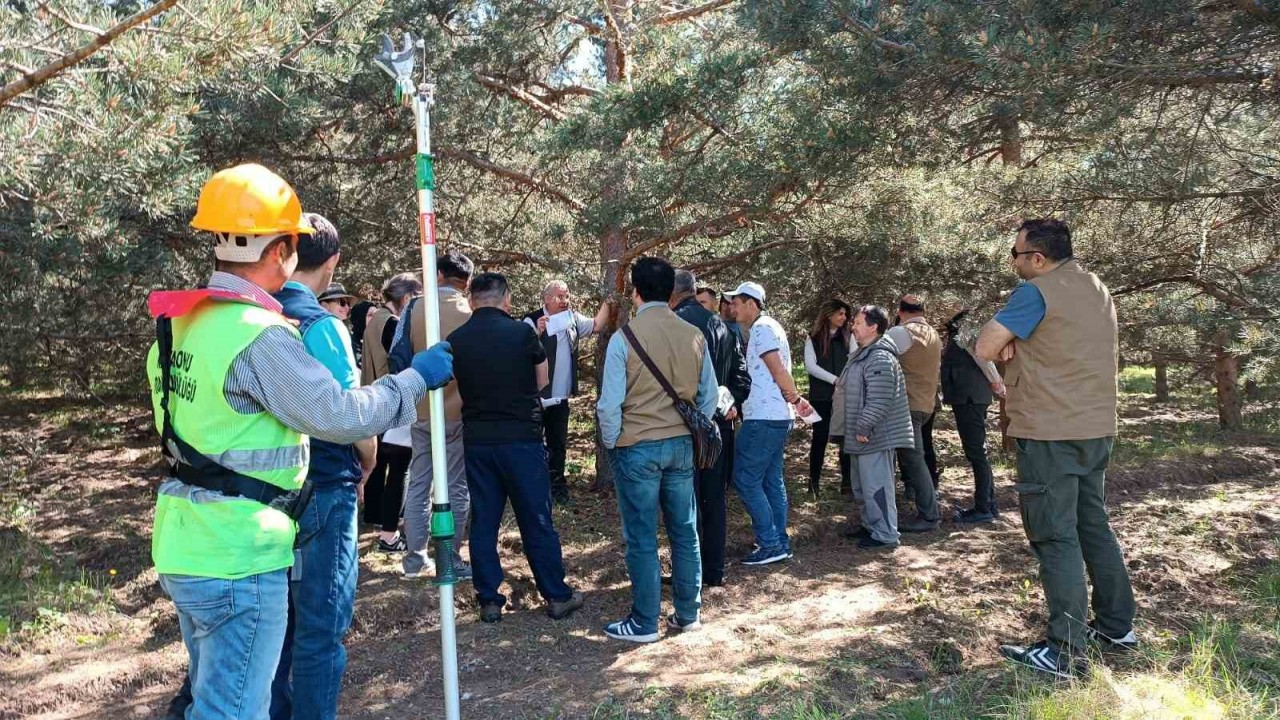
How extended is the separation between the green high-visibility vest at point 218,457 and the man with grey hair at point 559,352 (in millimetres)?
4111

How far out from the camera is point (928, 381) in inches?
294

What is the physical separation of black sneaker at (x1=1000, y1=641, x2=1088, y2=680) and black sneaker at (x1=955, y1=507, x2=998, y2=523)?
3385mm

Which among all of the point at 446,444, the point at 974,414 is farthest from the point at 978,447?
the point at 446,444

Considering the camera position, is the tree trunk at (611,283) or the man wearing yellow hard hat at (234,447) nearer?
the man wearing yellow hard hat at (234,447)

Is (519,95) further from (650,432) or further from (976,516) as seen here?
(976,516)

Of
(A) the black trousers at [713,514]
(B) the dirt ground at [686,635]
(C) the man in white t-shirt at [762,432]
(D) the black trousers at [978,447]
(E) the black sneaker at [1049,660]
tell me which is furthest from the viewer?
(D) the black trousers at [978,447]

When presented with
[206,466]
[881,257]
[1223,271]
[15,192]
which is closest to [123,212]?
[15,192]

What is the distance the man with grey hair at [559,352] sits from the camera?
6.95 metres

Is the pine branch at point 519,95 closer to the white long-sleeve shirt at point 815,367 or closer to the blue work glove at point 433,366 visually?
the white long-sleeve shirt at point 815,367

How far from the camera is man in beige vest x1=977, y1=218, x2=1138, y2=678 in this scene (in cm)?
418

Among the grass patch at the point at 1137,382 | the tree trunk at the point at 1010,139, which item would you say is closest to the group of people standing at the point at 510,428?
the tree trunk at the point at 1010,139

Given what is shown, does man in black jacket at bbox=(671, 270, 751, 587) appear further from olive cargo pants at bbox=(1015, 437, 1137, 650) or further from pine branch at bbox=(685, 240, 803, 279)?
pine branch at bbox=(685, 240, 803, 279)

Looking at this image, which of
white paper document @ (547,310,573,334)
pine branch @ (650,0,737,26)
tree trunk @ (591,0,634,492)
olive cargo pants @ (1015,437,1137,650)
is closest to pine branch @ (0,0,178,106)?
white paper document @ (547,310,573,334)

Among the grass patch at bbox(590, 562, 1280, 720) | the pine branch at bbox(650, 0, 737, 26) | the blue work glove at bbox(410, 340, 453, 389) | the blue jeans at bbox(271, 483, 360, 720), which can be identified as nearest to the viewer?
the blue work glove at bbox(410, 340, 453, 389)
